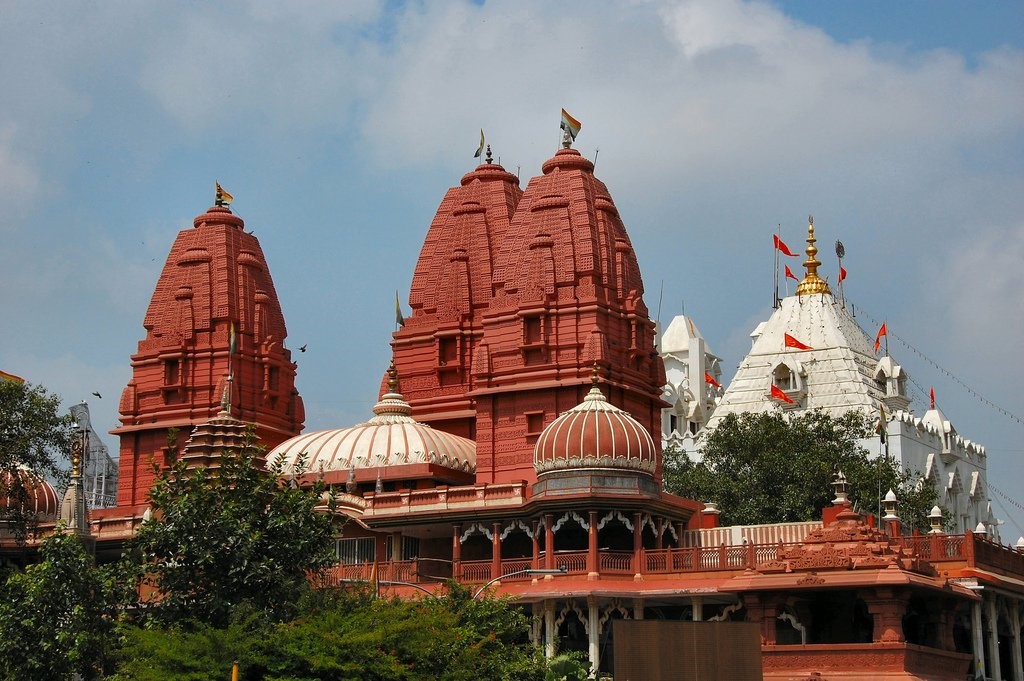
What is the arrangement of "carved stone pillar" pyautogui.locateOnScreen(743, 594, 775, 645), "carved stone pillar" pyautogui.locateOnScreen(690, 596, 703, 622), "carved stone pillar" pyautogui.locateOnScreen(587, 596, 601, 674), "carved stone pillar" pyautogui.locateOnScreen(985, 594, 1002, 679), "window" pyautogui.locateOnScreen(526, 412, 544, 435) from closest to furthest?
"carved stone pillar" pyautogui.locateOnScreen(743, 594, 775, 645) → "carved stone pillar" pyautogui.locateOnScreen(587, 596, 601, 674) → "carved stone pillar" pyautogui.locateOnScreen(690, 596, 703, 622) → "carved stone pillar" pyautogui.locateOnScreen(985, 594, 1002, 679) → "window" pyautogui.locateOnScreen(526, 412, 544, 435)

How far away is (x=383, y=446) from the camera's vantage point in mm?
57781

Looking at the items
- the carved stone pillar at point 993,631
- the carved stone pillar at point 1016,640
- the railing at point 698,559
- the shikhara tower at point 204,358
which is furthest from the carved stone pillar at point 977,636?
the shikhara tower at point 204,358

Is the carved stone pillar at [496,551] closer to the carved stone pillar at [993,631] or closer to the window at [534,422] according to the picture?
the window at [534,422]

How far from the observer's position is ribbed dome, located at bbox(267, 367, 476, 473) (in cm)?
5734

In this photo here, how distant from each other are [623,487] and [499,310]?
39.4ft

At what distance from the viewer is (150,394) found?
67812 millimetres

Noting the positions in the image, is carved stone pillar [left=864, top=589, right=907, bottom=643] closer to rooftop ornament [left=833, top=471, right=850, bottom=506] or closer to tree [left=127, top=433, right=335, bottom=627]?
rooftop ornament [left=833, top=471, right=850, bottom=506]

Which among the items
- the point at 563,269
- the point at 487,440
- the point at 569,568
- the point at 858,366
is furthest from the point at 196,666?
the point at 858,366

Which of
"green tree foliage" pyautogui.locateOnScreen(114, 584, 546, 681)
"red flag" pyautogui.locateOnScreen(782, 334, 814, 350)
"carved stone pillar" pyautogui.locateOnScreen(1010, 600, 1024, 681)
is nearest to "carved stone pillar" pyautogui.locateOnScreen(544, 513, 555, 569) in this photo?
"green tree foliage" pyautogui.locateOnScreen(114, 584, 546, 681)

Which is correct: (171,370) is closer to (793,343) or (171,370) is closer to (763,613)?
(763,613)

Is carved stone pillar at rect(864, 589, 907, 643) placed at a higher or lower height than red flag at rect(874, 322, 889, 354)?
lower

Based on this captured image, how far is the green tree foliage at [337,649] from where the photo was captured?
3888cm

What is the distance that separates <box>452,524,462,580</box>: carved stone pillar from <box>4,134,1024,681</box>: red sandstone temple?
11 centimetres

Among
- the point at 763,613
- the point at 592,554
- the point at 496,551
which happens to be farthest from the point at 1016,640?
the point at 496,551
